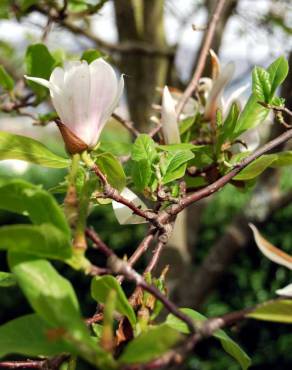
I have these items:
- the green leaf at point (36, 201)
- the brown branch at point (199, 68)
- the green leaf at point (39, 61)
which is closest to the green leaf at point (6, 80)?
the green leaf at point (39, 61)

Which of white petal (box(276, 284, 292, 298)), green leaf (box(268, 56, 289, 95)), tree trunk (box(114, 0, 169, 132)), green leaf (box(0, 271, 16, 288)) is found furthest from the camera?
tree trunk (box(114, 0, 169, 132))

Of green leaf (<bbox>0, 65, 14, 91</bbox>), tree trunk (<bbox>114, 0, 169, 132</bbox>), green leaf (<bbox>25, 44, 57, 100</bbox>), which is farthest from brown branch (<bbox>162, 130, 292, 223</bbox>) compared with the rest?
tree trunk (<bbox>114, 0, 169, 132</bbox>)

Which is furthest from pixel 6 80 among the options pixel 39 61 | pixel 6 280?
pixel 6 280

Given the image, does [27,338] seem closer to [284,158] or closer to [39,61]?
[284,158]

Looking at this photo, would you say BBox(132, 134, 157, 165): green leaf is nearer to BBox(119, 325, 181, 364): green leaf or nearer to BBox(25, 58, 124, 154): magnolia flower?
BBox(25, 58, 124, 154): magnolia flower

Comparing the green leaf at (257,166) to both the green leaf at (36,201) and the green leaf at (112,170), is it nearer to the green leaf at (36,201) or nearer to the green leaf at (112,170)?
the green leaf at (112,170)

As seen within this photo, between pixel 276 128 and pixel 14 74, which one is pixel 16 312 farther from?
pixel 276 128
